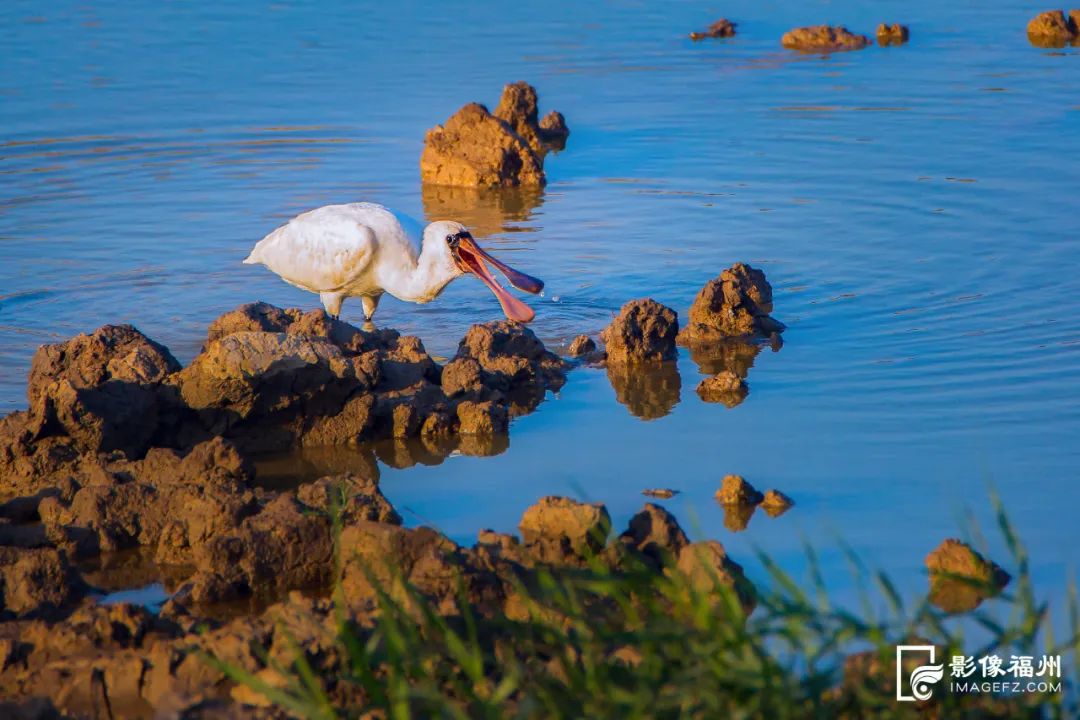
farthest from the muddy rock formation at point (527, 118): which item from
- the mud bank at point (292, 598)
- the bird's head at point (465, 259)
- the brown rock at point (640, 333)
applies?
the mud bank at point (292, 598)

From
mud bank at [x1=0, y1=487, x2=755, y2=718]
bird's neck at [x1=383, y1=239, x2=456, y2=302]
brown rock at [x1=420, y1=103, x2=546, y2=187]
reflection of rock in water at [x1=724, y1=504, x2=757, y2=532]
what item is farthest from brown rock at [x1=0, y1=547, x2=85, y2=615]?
brown rock at [x1=420, y1=103, x2=546, y2=187]

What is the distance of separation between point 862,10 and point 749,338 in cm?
1736

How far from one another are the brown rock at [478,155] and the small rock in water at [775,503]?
28.6 feet

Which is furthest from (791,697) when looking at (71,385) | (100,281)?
(100,281)

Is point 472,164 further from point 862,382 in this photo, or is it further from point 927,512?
point 927,512

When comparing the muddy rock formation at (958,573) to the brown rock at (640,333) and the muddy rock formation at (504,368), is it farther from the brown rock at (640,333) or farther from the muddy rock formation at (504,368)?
the brown rock at (640,333)

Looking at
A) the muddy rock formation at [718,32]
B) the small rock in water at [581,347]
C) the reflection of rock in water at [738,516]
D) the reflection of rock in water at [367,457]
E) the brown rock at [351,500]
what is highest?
the muddy rock formation at [718,32]

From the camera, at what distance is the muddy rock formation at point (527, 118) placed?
17.0 m

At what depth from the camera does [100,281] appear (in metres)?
12.3

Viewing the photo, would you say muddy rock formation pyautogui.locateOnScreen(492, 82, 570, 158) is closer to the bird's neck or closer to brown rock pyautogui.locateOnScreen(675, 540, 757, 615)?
the bird's neck

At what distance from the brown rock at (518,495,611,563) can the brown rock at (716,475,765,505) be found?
3.46ft

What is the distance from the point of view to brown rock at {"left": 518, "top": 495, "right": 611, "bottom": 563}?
20.2 ft

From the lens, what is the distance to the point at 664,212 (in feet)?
46.3

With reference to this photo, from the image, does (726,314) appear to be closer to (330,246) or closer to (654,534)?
(330,246)
